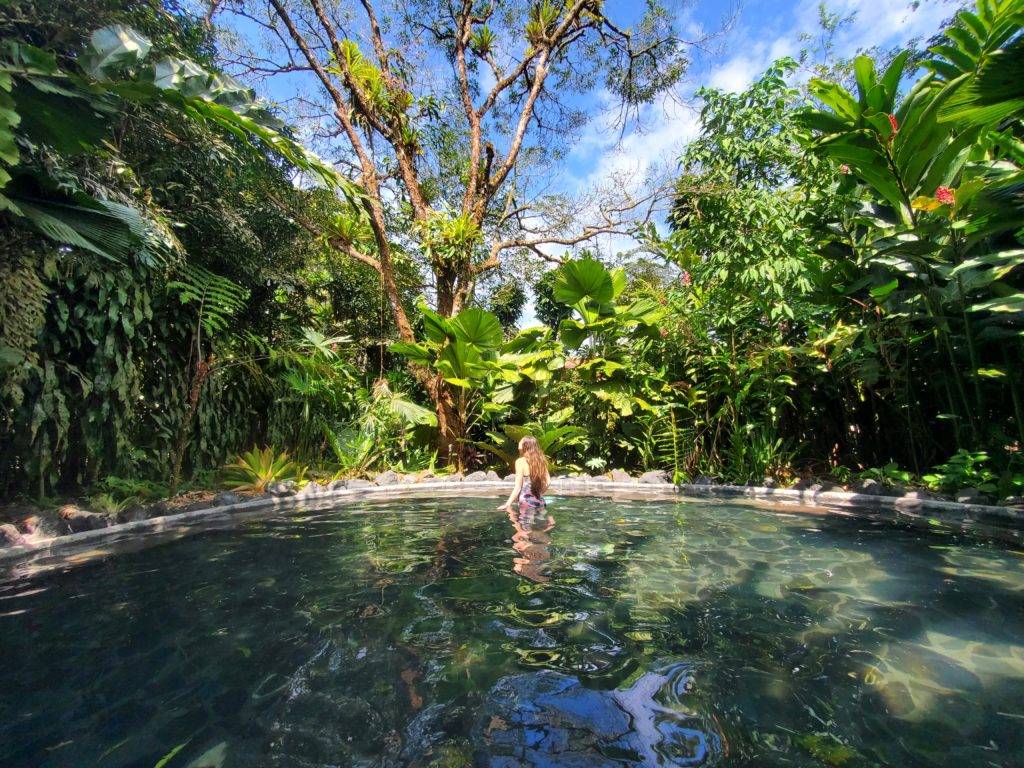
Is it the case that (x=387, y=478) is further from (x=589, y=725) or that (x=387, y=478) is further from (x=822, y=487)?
(x=589, y=725)

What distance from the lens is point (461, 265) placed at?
9.73 m

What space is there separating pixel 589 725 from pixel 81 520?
5.00m

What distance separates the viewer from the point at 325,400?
27.6 feet

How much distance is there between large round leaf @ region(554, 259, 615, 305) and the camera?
7844 millimetres

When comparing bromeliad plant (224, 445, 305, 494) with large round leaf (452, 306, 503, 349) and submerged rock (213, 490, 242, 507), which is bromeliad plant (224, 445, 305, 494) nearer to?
submerged rock (213, 490, 242, 507)

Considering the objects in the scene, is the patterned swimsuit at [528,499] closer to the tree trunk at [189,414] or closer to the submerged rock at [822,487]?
the submerged rock at [822,487]

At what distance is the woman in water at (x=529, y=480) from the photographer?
519 centimetres

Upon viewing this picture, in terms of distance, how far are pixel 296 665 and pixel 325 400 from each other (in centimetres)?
700

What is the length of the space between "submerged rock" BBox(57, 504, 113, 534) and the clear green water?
1.03 meters

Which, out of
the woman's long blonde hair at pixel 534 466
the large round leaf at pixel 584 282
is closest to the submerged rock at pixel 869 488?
the woman's long blonde hair at pixel 534 466

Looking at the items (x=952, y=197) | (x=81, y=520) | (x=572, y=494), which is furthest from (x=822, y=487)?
(x=81, y=520)

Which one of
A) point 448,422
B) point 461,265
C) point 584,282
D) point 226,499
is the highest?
point 461,265

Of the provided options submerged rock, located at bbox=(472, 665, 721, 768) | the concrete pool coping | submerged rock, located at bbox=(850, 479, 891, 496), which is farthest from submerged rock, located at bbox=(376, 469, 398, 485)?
submerged rock, located at bbox=(850, 479, 891, 496)

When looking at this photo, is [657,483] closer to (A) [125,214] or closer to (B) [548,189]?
(A) [125,214]
